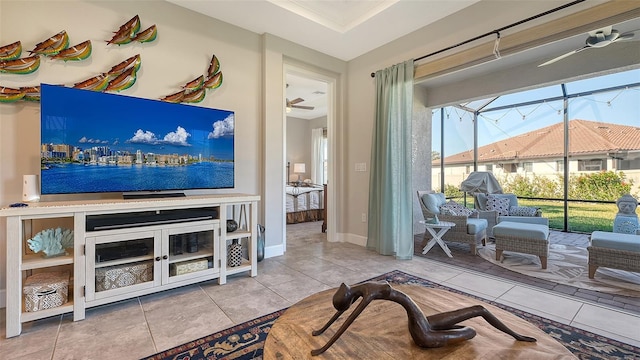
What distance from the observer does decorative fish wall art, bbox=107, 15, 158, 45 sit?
2.47m

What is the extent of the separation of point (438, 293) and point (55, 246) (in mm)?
2569

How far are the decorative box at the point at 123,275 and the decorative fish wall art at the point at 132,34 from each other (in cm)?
199

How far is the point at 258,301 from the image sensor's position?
7.27ft

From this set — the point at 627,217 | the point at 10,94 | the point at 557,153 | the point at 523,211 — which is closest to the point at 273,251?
the point at 10,94

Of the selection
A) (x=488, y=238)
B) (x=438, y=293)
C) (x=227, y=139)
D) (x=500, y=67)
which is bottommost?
(x=488, y=238)

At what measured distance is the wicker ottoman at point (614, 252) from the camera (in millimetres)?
Answer: 2457

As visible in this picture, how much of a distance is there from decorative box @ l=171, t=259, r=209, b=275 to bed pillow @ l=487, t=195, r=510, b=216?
463cm

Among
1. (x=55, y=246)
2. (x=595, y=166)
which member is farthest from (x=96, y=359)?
(x=595, y=166)

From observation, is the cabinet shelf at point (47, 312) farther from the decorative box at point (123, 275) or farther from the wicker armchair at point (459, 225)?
the wicker armchair at point (459, 225)

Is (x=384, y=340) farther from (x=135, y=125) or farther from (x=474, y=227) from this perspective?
(x=474, y=227)

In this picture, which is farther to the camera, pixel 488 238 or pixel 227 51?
pixel 488 238

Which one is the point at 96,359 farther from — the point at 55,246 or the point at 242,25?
the point at 242,25

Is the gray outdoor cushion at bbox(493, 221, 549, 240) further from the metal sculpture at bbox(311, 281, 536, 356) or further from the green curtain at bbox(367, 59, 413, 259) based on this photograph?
the metal sculpture at bbox(311, 281, 536, 356)

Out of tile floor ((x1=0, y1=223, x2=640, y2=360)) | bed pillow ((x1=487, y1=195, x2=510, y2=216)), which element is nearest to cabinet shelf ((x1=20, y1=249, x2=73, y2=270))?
tile floor ((x1=0, y1=223, x2=640, y2=360))
